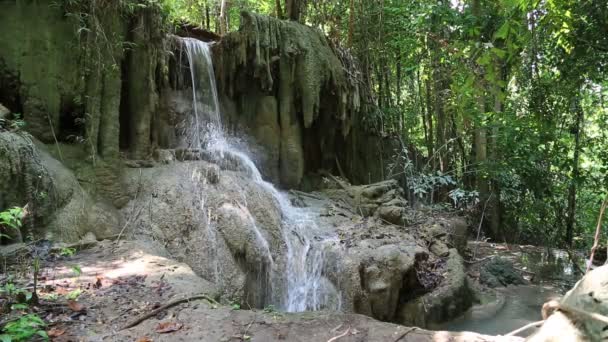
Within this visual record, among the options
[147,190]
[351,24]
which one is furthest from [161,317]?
[351,24]

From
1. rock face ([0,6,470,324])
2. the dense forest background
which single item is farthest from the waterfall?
the dense forest background

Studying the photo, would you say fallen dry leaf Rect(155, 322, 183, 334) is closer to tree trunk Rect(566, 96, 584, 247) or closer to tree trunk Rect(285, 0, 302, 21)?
tree trunk Rect(285, 0, 302, 21)

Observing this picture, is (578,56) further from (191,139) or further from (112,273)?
(191,139)

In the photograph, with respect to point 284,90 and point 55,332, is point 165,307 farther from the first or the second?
point 284,90

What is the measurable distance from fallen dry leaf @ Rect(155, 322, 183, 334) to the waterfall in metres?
3.36

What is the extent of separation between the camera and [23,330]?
10.3 feet

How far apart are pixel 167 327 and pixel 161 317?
9.5 inches

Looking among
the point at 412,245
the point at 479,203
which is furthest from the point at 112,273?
the point at 479,203

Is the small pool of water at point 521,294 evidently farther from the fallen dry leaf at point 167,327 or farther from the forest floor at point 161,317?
the fallen dry leaf at point 167,327

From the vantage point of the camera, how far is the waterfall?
735cm

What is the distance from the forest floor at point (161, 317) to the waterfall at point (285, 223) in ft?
A: 8.88

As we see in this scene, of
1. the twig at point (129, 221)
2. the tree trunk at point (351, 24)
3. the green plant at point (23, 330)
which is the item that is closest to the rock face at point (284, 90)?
the tree trunk at point (351, 24)

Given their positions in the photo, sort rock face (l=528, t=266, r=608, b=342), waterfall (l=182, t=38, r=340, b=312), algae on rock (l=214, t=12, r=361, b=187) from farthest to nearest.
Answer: algae on rock (l=214, t=12, r=361, b=187), waterfall (l=182, t=38, r=340, b=312), rock face (l=528, t=266, r=608, b=342)

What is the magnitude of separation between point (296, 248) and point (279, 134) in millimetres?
4276
